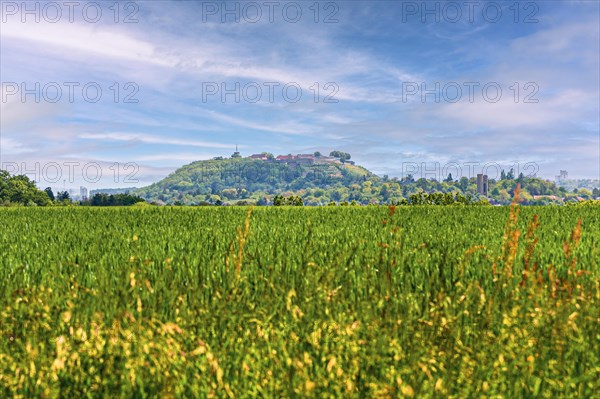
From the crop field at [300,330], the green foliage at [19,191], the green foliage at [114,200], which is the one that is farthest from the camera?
the green foliage at [19,191]

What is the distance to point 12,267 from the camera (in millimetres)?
7684

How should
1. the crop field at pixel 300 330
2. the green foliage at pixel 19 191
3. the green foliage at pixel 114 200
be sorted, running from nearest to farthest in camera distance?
the crop field at pixel 300 330 < the green foliage at pixel 114 200 < the green foliage at pixel 19 191

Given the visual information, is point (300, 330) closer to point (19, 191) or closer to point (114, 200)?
point (114, 200)

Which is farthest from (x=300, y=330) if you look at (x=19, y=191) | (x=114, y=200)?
(x=19, y=191)

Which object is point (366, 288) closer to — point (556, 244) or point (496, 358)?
point (496, 358)

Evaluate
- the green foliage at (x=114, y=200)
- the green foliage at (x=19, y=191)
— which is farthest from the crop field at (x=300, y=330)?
the green foliage at (x=19, y=191)

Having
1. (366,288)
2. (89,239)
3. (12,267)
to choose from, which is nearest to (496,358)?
(366,288)

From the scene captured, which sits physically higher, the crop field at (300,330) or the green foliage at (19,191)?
the green foliage at (19,191)

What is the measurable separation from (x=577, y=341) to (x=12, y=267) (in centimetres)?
857

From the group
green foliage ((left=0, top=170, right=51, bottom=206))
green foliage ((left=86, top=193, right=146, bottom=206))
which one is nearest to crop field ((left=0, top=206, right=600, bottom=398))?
green foliage ((left=86, top=193, right=146, bottom=206))

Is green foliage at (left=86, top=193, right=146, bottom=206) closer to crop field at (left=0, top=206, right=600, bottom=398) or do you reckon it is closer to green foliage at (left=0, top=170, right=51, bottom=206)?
green foliage at (left=0, top=170, right=51, bottom=206)

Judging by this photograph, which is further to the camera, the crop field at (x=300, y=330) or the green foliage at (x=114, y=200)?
the green foliage at (x=114, y=200)

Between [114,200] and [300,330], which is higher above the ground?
[114,200]

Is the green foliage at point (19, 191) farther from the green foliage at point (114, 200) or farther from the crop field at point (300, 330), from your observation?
the crop field at point (300, 330)
